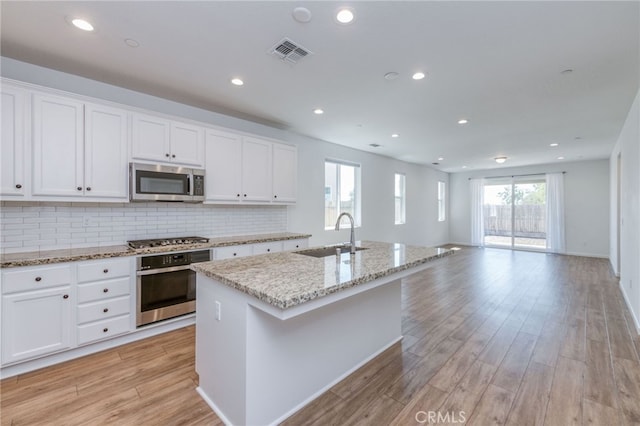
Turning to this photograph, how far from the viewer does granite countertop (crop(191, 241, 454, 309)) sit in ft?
4.76

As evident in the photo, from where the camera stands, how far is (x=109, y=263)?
2.66 meters

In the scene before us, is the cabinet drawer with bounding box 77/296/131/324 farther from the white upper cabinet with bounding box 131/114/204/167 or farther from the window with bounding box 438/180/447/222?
the window with bounding box 438/180/447/222

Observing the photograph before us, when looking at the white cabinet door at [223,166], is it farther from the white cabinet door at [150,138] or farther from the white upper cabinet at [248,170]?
the white cabinet door at [150,138]

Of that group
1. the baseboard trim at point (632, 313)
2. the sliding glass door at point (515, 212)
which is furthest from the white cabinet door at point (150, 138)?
the sliding glass door at point (515, 212)

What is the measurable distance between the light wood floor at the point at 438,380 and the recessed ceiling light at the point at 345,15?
8.80 feet

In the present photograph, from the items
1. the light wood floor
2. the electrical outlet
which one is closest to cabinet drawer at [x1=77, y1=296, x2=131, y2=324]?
the light wood floor

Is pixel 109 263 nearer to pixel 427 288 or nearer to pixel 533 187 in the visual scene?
pixel 427 288

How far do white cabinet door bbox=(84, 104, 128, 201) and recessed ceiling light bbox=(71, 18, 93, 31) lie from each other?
79cm

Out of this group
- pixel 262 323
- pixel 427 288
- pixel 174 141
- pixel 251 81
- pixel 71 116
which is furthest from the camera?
pixel 427 288

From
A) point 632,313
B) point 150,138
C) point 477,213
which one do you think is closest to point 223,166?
point 150,138

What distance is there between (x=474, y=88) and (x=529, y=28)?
1.02 meters

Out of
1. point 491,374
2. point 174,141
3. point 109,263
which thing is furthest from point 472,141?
point 109,263

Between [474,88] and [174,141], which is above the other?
[474,88]

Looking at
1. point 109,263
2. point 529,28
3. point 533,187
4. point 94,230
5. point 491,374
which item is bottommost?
point 491,374
